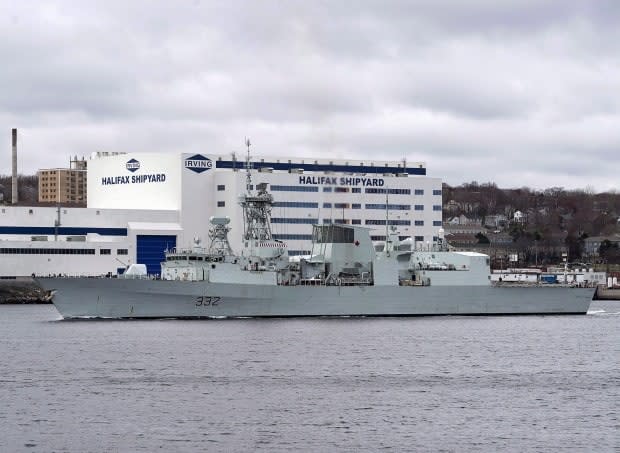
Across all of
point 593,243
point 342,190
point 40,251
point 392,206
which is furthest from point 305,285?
point 593,243

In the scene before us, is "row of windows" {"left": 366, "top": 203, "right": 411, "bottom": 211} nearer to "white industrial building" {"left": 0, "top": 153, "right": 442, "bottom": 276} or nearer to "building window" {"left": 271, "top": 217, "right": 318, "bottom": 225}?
"white industrial building" {"left": 0, "top": 153, "right": 442, "bottom": 276}

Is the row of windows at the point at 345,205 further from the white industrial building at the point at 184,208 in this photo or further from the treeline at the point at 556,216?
the treeline at the point at 556,216

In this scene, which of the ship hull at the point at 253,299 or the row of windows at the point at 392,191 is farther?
the row of windows at the point at 392,191

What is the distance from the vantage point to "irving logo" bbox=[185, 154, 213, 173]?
98.6 meters

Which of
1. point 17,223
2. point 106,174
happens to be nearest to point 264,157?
point 106,174

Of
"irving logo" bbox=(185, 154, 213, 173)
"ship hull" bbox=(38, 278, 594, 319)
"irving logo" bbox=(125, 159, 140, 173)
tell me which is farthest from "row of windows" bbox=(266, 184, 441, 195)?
"ship hull" bbox=(38, 278, 594, 319)

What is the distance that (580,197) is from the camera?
639 ft

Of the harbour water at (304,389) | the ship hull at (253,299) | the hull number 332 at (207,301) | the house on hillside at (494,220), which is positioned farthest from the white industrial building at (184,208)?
the house on hillside at (494,220)

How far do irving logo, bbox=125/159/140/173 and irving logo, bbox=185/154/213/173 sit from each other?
18.2 feet

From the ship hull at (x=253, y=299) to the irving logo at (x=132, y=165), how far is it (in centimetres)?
4082

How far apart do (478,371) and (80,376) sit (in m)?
14.5

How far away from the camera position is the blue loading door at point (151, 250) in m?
93.9

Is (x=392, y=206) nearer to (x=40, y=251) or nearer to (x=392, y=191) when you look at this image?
(x=392, y=191)

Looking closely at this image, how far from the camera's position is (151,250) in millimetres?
94500
